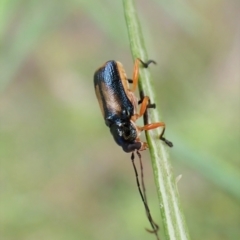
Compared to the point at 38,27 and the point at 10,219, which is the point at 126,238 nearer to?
the point at 10,219

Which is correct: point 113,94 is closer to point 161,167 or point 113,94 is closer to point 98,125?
point 161,167

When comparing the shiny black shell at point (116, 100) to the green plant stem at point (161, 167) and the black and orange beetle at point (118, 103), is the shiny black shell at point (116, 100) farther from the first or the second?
the green plant stem at point (161, 167)

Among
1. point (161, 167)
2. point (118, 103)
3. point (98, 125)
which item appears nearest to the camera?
point (161, 167)

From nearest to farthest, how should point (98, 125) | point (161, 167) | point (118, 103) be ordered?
point (161, 167), point (118, 103), point (98, 125)

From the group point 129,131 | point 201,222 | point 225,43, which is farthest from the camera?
point 225,43

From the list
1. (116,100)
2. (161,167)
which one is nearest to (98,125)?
(116,100)

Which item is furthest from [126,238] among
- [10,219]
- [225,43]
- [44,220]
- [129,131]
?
[225,43]

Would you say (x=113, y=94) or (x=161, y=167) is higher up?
(x=161, y=167)

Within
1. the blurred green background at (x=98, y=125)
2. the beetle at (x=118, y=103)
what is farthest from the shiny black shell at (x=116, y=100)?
the blurred green background at (x=98, y=125)

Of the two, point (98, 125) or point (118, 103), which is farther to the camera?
point (98, 125)
